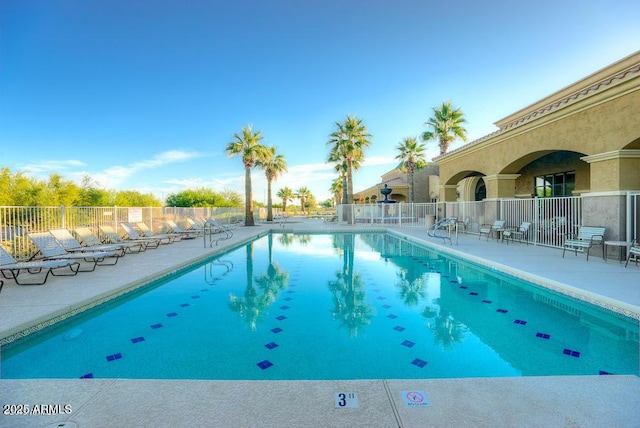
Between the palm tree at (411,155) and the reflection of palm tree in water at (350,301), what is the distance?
738 inches

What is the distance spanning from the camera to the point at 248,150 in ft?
76.6

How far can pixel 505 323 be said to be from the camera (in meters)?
4.65

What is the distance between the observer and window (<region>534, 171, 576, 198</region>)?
1294 centimetres

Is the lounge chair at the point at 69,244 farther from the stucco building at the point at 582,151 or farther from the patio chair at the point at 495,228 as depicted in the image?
the stucco building at the point at 582,151

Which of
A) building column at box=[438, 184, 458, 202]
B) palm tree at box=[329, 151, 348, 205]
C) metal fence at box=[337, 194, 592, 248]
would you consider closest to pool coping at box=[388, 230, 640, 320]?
metal fence at box=[337, 194, 592, 248]

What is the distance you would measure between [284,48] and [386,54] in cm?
576

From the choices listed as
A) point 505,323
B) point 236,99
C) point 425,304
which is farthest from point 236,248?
point 236,99

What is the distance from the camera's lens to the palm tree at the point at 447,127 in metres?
23.0

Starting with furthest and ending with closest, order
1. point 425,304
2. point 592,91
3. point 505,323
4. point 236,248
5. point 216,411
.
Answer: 1. point 236,248
2. point 592,91
3. point 425,304
4. point 505,323
5. point 216,411

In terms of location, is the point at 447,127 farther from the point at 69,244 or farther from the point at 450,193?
the point at 69,244

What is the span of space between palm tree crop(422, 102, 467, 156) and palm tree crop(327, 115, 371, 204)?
16.8 ft

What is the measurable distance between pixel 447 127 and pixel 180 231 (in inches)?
821

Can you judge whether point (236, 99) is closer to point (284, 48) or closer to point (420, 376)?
point (284, 48)

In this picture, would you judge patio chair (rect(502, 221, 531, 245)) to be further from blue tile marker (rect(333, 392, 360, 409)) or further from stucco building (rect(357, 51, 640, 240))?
blue tile marker (rect(333, 392, 360, 409))
